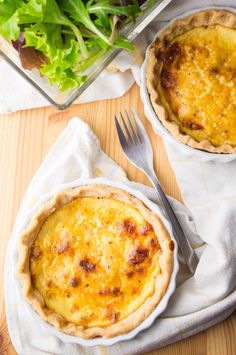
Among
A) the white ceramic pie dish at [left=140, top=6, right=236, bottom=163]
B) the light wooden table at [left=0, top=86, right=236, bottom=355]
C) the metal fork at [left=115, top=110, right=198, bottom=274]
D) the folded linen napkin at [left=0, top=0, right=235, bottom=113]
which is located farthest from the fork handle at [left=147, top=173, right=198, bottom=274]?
the folded linen napkin at [left=0, top=0, right=235, bottom=113]

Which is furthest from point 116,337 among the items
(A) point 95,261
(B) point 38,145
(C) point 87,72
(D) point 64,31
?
(D) point 64,31

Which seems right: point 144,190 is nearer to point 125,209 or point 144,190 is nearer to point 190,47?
point 125,209

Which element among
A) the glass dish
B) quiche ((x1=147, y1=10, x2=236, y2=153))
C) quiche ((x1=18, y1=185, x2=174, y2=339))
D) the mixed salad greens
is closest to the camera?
the mixed salad greens

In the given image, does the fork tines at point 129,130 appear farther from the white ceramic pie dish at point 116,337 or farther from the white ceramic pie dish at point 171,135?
the white ceramic pie dish at point 116,337

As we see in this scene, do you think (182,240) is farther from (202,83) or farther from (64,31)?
(64,31)

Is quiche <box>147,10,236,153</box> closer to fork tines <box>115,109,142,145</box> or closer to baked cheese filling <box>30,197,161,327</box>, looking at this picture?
fork tines <box>115,109,142,145</box>
